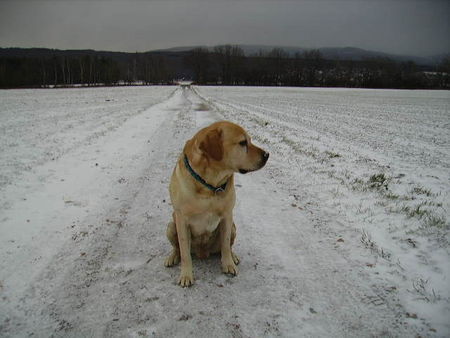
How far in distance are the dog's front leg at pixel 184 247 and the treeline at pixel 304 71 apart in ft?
337

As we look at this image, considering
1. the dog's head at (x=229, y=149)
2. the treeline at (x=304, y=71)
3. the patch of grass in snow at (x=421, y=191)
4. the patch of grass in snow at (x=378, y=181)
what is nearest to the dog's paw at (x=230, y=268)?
the dog's head at (x=229, y=149)

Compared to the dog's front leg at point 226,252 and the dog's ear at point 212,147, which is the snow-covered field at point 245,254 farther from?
the dog's ear at point 212,147

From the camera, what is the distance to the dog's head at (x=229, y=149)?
2777 mm

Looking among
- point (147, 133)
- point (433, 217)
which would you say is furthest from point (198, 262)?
point (147, 133)

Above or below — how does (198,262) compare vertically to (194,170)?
below

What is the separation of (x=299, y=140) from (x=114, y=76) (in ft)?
339

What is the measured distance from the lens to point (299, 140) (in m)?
9.89

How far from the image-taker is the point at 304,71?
108875mm

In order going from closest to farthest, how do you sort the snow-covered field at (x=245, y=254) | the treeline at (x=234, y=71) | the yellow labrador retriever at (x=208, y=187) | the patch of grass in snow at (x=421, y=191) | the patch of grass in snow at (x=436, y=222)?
the snow-covered field at (x=245, y=254) → the yellow labrador retriever at (x=208, y=187) → the patch of grass in snow at (x=436, y=222) → the patch of grass in snow at (x=421, y=191) → the treeline at (x=234, y=71)

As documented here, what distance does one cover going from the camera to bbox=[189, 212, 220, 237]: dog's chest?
9.17 ft

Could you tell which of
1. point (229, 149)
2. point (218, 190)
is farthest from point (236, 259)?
point (229, 149)

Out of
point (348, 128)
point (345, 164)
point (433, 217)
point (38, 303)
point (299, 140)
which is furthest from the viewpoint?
point (348, 128)

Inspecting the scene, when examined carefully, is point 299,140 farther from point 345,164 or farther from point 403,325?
point 403,325

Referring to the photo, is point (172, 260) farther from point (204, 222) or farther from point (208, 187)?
point (208, 187)
